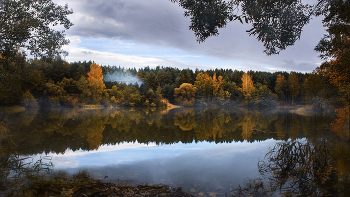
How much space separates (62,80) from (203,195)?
63654mm

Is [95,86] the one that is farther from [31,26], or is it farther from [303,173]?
[303,173]

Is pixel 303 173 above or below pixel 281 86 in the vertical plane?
below

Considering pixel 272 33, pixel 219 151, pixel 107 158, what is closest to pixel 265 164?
pixel 219 151

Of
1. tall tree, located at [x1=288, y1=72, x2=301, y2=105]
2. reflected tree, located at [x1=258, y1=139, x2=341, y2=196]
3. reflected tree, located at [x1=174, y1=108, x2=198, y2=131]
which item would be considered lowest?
reflected tree, located at [x1=174, y1=108, x2=198, y2=131]

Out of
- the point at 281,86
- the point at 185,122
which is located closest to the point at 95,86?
the point at 185,122

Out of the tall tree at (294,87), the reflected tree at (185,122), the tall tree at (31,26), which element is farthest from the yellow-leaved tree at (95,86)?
the tall tree at (294,87)

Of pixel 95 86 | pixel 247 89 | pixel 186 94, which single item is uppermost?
pixel 247 89

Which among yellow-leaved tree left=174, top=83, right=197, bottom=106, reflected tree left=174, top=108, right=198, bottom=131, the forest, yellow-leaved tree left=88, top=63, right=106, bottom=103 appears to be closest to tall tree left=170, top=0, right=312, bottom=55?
reflected tree left=174, top=108, right=198, bottom=131

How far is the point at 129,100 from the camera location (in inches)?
2596

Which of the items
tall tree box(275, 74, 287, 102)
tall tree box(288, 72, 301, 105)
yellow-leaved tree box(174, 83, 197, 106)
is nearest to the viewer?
tall tree box(288, 72, 301, 105)

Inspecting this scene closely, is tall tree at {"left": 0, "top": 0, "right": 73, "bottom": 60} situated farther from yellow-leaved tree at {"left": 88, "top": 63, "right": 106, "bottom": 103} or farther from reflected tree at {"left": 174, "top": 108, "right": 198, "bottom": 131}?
yellow-leaved tree at {"left": 88, "top": 63, "right": 106, "bottom": 103}

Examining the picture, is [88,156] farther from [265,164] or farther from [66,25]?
[265,164]

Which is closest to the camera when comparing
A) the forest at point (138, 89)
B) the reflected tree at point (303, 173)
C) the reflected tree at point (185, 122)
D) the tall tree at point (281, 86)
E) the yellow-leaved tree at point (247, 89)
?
the reflected tree at point (303, 173)

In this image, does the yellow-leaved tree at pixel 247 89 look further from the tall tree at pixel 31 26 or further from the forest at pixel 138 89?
Result: the tall tree at pixel 31 26
